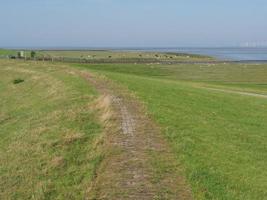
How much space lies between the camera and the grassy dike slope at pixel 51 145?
32.9 feet

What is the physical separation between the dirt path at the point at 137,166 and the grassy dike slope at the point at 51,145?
440 mm

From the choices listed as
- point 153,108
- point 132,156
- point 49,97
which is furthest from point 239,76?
point 132,156

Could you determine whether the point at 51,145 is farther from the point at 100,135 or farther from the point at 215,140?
the point at 215,140

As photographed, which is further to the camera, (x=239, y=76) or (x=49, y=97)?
(x=239, y=76)

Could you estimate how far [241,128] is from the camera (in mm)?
15055

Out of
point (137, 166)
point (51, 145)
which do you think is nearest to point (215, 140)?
point (137, 166)

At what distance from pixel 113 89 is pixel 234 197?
36.4ft

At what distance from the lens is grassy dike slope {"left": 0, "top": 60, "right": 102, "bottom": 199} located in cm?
1003

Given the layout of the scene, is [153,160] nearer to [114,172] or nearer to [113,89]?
[114,172]

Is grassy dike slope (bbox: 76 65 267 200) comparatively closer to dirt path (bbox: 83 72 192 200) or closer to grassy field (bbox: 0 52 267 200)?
grassy field (bbox: 0 52 267 200)

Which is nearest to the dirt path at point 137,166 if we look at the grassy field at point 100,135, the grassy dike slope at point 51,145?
the grassy field at point 100,135

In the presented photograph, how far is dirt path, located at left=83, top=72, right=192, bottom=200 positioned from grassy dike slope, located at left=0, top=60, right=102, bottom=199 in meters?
0.44

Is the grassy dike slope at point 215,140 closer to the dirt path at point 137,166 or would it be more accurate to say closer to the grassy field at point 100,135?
the grassy field at point 100,135

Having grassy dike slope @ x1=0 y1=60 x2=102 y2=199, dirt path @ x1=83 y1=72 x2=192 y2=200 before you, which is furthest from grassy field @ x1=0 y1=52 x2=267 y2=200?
dirt path @ x1=83 y1=72 x2=192 y2=200
